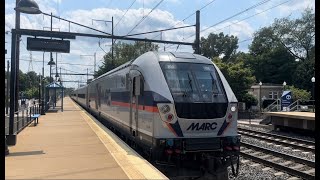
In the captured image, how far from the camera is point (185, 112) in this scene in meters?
9.23

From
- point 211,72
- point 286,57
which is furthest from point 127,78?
point 286,57

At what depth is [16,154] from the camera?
389 inches

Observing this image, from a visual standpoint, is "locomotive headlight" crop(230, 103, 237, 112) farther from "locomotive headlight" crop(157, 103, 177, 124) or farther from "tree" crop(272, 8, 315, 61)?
"tree" crop(272, 8, 315, 61)

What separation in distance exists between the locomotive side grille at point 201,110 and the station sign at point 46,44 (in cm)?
1130

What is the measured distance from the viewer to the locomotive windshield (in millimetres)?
9539

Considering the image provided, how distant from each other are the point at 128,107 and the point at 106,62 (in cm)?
5889

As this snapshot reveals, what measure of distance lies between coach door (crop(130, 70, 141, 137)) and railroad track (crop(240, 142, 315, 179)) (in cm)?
424

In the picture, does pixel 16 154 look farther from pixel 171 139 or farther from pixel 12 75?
pixel 171 139

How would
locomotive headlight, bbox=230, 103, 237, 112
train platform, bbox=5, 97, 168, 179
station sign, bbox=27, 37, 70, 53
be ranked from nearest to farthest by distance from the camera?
train platform, bbox=5, 97, 168, 179 → locomotive headlight, bbox=230, 103, 237, 112 → station sign, bbox=27, 37, 70, 53

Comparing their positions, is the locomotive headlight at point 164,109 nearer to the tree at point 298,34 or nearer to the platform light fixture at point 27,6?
the platform light fixture at point 27,6

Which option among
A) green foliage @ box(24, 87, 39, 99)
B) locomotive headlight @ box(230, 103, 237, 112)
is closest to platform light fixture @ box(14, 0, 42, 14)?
locomotive headlight @ box(230, 103, 237, 112)

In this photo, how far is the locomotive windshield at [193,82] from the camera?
376 inches

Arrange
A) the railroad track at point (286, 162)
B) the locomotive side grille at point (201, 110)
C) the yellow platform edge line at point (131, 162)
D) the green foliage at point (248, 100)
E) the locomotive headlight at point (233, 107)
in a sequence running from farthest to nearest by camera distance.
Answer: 1. the green foliage at point (248, 100)
2. the railroad track at point (286, 162)
3. the locomotive headlight at point (233, 107)
4. the locomotive side grille at point (201, 110)
5. the yellow platform edge line at point (131, 162)

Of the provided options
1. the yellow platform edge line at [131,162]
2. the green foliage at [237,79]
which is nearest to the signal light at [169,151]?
the yellow platform edge line at [131,162]
